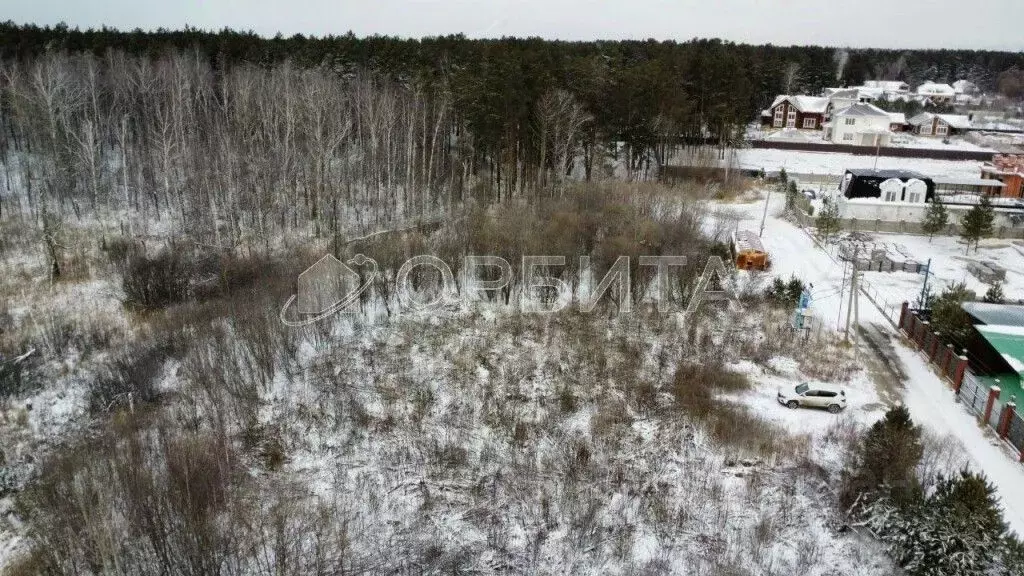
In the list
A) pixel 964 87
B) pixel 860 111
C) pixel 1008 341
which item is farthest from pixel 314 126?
pixel 964 87

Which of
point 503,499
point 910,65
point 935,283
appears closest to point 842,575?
point 503,499

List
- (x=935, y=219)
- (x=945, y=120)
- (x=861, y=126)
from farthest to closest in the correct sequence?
(x=945, y=120) < (x=861, y=126) < (x=935, y=219)

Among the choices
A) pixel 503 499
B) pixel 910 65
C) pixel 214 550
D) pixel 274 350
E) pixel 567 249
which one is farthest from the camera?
pixel 910 65

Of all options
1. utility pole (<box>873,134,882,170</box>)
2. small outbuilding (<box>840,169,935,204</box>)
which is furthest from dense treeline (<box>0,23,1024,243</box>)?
utility pole (<box>873,134,882,170</box>)

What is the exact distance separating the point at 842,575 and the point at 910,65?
94.1 meters

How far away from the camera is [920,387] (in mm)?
16328

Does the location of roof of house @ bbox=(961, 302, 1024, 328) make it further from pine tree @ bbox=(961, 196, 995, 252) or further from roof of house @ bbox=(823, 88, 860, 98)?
roof of house @ bbox=(823, 88, 860, 98)

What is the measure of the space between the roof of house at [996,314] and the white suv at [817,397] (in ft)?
15.6

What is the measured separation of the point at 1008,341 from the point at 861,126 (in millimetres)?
37418

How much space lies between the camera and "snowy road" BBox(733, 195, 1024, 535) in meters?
12.8

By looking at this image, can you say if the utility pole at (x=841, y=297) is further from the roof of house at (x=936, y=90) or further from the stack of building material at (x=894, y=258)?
the roof of house at (x=936, y=90)

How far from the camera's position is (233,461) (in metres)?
13.6

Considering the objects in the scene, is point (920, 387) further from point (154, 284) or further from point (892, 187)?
point (154, 284)

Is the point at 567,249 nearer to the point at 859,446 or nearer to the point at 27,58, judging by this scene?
the point at 859,446
